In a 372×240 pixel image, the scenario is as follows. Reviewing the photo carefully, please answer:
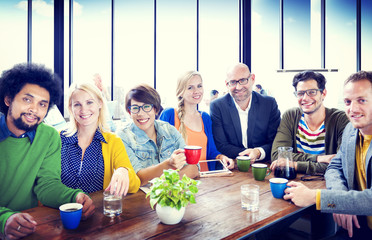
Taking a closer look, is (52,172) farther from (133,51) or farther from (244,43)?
(133,51)

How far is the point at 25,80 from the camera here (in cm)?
129

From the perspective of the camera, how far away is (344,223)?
62.0 inches

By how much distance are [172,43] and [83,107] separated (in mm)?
4977

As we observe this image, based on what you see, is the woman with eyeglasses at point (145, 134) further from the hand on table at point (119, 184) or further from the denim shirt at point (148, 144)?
the hand on table at point (119, 184)

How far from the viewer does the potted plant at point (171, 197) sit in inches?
43.1

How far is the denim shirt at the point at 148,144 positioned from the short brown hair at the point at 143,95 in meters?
0.17

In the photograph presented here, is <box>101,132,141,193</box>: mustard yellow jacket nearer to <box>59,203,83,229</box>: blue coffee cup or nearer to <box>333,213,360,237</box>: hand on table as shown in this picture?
<box>59,203,83,229</box>: blue coffee cup

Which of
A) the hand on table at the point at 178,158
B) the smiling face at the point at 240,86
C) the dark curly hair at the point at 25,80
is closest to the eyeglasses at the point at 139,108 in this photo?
the hand on table at the point at 178,158

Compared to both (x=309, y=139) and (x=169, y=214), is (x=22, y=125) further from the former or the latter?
(x=309, y=139)

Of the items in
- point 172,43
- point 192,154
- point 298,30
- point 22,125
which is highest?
point 298,30

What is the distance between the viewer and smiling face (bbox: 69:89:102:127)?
1.64 metres

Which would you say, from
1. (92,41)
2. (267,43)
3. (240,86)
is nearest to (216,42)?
(267,43)

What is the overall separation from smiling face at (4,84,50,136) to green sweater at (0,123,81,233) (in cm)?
6

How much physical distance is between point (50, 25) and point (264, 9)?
210 inches
